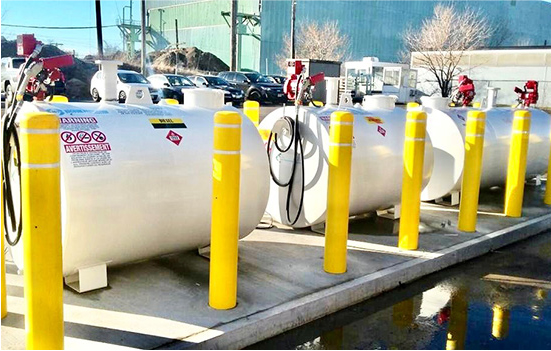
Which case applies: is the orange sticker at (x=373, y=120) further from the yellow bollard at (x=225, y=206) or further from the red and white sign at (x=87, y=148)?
the red and white sign at (x=87, y=148)

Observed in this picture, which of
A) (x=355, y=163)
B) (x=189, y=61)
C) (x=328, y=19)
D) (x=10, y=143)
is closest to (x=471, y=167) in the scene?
(x=355, y=163)

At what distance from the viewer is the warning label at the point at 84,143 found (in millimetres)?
4254

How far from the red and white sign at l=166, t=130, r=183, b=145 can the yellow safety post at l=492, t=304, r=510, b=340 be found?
315cm

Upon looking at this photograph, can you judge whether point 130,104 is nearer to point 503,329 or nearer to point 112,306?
point 112,306

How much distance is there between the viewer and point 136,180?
14.9 feet

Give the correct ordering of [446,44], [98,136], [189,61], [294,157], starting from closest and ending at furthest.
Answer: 1. [98,136]
2. [294,157]
3. [446,44]
4. [189,61]

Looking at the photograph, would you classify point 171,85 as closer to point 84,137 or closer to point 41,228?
point 84,137

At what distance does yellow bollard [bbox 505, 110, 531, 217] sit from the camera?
25.1 feet

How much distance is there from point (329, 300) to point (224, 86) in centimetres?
2357

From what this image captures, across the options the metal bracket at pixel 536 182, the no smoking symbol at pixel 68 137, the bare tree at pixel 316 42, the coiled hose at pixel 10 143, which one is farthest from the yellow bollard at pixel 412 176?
the bare tree at pixel 316 42

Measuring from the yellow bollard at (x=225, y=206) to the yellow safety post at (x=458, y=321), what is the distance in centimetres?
179

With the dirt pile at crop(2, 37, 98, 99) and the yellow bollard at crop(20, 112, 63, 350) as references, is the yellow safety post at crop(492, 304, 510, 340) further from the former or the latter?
the dirt pile at crop(2, 37, 98, 99)

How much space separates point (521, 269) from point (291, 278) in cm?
291

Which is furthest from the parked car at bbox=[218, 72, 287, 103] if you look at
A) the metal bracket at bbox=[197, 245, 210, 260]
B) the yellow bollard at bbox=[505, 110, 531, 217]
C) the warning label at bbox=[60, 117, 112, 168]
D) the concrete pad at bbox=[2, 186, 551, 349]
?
the warning label at bbox=[60, 117, 112, 168]
